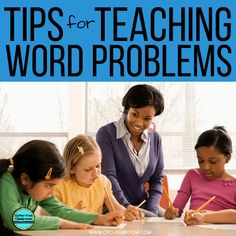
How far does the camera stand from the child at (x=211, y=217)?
173cm

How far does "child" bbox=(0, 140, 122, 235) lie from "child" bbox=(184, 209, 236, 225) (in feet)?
0.98

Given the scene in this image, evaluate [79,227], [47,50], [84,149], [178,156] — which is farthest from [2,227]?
[178,156]

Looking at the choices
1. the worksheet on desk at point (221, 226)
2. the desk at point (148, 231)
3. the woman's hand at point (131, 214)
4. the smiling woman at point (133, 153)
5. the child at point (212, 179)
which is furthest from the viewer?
the smiling woman at point (133, 153)

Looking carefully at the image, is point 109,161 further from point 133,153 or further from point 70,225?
point 70,225

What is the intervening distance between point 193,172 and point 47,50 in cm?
64

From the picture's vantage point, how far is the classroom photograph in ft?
5.26

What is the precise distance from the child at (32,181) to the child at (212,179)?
485 millimetres

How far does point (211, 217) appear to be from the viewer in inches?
69.9

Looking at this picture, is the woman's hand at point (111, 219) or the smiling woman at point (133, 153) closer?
the woman's hand at point (111, 219)

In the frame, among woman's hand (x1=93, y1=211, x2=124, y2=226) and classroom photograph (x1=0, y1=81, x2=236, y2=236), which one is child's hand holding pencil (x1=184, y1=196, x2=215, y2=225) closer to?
classroom photograph (x1=0, y1=81, x2=236, y2=236)

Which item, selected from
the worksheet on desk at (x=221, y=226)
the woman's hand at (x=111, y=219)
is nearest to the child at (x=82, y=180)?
the woman's hand at (x=111, y=219)

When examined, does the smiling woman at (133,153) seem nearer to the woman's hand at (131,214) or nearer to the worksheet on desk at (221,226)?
the woman's hand at (131,214)

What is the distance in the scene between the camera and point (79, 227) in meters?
1.63

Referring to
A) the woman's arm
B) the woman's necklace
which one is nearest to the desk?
the woman's arm
